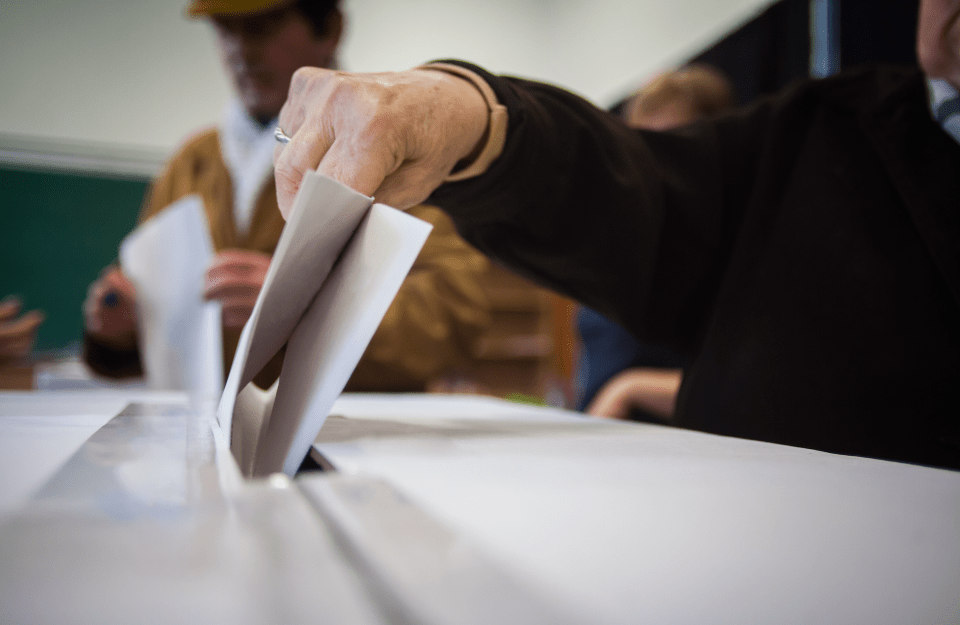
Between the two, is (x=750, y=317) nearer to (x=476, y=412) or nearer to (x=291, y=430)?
(x=476, y=412)

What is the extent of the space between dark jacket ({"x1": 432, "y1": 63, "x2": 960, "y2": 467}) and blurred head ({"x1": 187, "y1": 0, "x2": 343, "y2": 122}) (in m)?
0.75

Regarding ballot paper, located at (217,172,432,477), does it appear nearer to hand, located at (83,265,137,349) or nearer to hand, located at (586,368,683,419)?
hand, located at (83,265,137,349)

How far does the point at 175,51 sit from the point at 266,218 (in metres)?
2.24

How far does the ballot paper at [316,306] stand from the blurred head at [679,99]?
1323 millimetres

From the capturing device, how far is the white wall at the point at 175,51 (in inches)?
98.6

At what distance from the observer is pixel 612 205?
0.50 meters

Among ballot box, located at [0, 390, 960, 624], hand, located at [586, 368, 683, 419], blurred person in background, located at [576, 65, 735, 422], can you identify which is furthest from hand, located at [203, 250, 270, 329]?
blurred person in background, located at [576, 65, 735, 422]

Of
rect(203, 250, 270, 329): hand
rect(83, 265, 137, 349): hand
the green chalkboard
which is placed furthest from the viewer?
the green chalkboard

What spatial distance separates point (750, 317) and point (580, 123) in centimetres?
24

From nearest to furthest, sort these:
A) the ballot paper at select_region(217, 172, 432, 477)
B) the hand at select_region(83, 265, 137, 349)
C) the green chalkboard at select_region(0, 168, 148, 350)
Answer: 1. the ballot paper at select_region(217, 172, 432, 477)
2. the hand at select_region(83, 265, 137, 349)
3. the green chalkboard at select_region(0, 168, 148, 350)

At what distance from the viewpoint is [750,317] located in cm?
54

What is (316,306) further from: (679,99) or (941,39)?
(679,99)

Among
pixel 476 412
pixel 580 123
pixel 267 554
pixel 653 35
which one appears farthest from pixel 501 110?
pixel 653 35

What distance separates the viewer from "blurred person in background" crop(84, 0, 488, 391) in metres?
0.96
